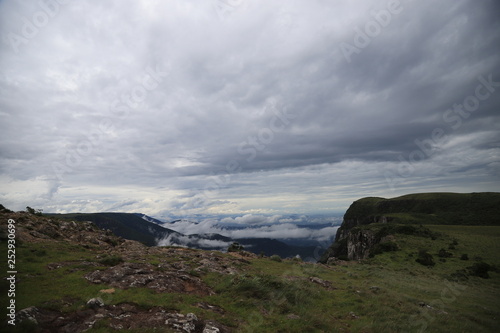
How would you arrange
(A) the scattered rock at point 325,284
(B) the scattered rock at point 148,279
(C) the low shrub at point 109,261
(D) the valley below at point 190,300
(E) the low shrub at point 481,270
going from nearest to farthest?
(D) the valley below at point 190,300 < (B) the scattered rock at point 148,279 < (C) the low shrub at point 109,261 < (A) the scattered rock at point 325,284 < (E) the low shrub at point 481,270

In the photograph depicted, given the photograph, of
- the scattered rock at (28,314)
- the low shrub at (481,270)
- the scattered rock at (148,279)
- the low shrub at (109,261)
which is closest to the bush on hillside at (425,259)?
the low shrub at (481,270)

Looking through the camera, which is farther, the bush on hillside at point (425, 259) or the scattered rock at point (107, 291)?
the bush on hillside at point (425, 259)

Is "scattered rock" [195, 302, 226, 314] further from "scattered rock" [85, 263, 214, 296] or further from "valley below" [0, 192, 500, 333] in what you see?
"scattered rock" [85, 263, 214, 296]

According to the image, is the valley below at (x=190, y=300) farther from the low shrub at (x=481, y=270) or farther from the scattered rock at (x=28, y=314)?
the low shrub at (x=481, y=270)

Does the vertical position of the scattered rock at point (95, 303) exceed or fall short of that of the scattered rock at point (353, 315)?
it exceeds it

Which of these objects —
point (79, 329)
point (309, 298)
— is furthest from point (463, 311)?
point (79, 329)

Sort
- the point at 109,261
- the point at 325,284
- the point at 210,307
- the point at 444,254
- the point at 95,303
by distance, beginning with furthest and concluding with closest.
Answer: the point at 444,254 → the point at 325,284 → the point at 109,261 → the point at 210,307 → the point at 95,303

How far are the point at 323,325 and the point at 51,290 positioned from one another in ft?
59.8

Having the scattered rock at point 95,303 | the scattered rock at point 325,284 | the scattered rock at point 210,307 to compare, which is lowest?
the scattered rock at point 325,284

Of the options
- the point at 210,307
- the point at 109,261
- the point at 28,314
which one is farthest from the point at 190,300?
the point at 109,261

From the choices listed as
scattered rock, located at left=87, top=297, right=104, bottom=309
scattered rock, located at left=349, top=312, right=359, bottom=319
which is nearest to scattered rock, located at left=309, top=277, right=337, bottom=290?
scattered rock, located at left=349, top=312, right=359, bottom=319

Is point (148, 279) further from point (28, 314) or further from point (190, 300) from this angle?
point (28, 314)

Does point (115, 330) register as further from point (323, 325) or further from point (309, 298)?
point (309, 298)

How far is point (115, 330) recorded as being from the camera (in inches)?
437
